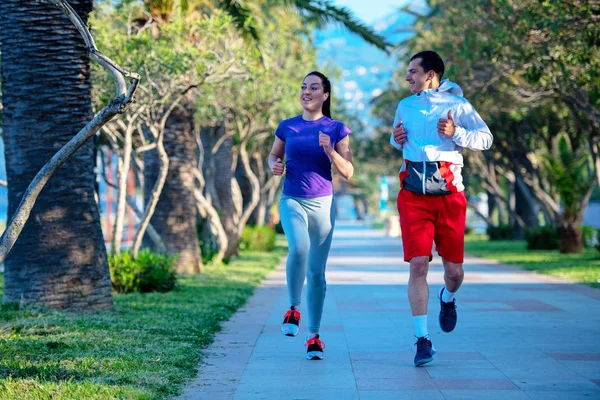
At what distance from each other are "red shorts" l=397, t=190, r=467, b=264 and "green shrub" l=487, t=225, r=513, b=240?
35825 millimetres

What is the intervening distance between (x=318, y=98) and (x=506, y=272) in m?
13.6

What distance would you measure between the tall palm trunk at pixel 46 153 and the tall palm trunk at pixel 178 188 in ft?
25.4

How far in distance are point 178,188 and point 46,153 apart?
823 cm

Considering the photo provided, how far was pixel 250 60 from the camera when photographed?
687 inches

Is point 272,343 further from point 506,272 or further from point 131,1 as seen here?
point 506,272

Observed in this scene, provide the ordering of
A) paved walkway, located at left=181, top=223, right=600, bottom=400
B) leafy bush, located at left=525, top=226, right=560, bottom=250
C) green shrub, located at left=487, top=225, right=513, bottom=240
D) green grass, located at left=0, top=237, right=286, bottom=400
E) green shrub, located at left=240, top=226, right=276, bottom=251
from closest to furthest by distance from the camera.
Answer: green grass, located at left=0, top=237, right=286, bottom=400
paved walkway, located at left=181, top=223, right=600, bottom=400
leafy bush, located at left=525, top=226, right=560, bottom=250
green shrub, located at left=240, top=226, right=276, bottom=251
green shrub, located at left=487, top=225, right=513, bottom=240

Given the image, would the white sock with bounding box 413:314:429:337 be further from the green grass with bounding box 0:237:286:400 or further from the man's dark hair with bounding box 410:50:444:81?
the man's dark hair with bounding box 410:50:444:81

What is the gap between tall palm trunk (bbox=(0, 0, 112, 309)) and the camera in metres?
10.7

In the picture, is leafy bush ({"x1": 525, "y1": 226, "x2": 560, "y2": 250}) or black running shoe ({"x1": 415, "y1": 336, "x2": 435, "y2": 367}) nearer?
black running shoe ({"x1": 415, "y1": 336, "x2": 435, "y2": 367})

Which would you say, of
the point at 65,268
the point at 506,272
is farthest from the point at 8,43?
the point at 506,272

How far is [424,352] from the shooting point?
7.62 m

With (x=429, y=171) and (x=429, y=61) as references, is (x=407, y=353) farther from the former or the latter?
(x=429, y=61)

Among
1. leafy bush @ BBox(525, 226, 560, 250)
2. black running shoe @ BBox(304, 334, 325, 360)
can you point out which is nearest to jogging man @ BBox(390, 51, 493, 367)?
black running shoe @ BBox(304, 334, 325, 360)

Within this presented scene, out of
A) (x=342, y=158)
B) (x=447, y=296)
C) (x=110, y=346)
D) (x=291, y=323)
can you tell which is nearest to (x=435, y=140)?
(x=342, y=158)
